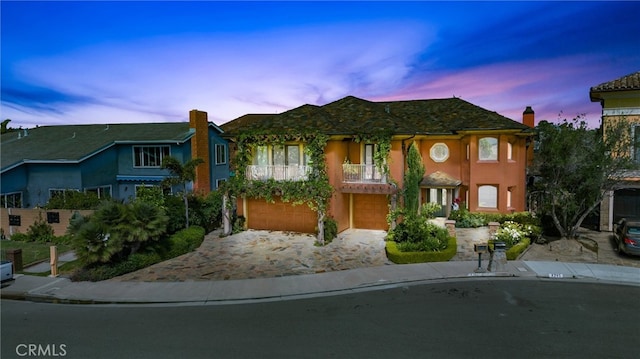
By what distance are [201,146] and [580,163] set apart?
2447cm

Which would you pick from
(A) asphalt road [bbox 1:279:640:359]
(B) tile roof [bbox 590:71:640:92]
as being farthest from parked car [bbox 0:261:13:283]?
(B) tile roof [bbox 590:71:640:92]

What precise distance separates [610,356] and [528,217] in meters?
13.9

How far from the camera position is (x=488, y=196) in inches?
973

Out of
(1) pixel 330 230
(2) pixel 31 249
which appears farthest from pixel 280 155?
(2) pixel 31 249

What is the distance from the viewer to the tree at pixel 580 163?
57.5 feet

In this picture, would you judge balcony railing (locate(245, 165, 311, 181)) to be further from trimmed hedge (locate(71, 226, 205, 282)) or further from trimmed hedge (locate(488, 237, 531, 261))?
trimmed hedge (locate(488, 237, 531, 261))

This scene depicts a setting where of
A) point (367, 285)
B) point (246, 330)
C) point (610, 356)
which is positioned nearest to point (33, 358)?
point (246, 330)

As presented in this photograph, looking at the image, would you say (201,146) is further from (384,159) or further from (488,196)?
(488,196)

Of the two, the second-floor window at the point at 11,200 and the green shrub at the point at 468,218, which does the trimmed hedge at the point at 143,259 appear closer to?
the second-floor window at the point at 11,200

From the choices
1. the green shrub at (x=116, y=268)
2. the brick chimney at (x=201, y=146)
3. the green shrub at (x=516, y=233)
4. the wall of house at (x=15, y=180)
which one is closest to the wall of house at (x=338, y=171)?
the green shrub at (x=516, y=233)

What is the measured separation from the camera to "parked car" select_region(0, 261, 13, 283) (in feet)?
45.2

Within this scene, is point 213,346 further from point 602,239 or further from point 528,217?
point 602,239

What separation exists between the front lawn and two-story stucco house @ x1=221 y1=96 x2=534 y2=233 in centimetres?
918

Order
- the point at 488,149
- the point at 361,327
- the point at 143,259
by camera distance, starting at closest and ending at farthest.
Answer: the point at 361,327 < the point at 143,259 < the point at 488,149
